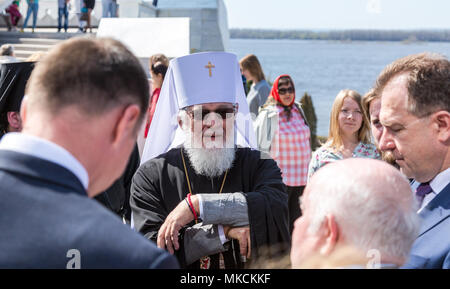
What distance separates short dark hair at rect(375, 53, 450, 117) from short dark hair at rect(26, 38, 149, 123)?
4.04ft

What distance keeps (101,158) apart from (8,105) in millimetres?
2044

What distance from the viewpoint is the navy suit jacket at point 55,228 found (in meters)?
1.19

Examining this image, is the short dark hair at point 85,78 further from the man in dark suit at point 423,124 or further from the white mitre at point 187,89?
the white mitre at point 187,89

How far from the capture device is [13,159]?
1.27 meters

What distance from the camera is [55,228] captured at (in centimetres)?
119

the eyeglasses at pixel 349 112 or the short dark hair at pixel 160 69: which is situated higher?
the short dark hair at pixel 160 69

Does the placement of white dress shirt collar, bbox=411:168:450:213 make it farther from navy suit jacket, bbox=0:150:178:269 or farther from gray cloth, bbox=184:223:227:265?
navy suit jacket, bbox=0:150:178:269

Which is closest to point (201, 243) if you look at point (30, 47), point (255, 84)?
point (255, 84)

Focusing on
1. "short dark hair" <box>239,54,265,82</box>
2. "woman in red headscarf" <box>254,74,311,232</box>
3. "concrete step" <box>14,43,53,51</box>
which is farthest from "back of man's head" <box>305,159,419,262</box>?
"concrete step" <box>14,43,53,51</box>

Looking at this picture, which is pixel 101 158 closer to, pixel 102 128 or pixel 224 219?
pixel 102 128

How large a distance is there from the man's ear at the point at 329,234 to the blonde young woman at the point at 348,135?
3.11 meters

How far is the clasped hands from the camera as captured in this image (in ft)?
8.36

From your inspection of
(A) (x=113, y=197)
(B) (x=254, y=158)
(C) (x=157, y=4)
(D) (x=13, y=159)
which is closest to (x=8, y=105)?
(A) (x=113, y=197)

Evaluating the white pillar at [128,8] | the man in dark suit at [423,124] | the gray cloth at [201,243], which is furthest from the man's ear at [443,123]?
the white pillar at [128,8]
